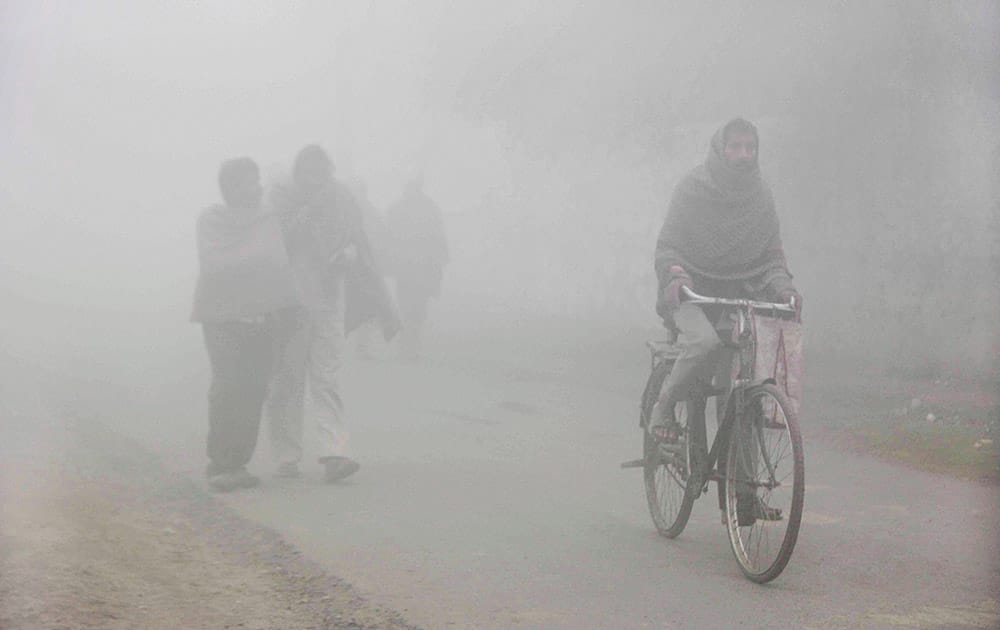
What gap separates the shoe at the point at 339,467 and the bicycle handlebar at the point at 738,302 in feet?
9.37

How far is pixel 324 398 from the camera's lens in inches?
300

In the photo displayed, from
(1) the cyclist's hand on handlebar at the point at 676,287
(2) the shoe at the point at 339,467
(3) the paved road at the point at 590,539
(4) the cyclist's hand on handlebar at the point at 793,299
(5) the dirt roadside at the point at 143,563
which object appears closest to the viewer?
(5) the dirt roadside at the point at 143,563

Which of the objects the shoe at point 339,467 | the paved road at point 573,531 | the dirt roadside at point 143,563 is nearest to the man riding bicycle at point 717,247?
the paved road at point 573,531

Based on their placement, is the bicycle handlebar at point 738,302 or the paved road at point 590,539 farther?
the bicycle handlebar at point 738,302

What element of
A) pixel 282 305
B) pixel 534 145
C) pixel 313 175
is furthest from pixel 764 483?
pixel 534 145

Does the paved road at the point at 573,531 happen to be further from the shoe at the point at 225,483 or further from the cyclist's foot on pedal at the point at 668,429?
the cyclist's foot on pedal at the point at 668,429

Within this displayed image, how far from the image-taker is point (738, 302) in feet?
17.0

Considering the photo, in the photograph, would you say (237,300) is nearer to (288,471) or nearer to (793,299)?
Result: (288,471)

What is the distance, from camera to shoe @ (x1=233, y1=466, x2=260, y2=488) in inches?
285

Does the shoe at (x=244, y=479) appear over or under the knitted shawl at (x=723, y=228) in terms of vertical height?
under

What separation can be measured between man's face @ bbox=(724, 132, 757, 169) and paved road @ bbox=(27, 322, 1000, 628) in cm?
180

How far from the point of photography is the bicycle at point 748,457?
4.70m

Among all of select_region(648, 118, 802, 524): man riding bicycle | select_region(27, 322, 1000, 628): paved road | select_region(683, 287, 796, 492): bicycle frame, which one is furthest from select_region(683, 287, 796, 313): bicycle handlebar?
select_region(27, 322, 1000, 628): paved road

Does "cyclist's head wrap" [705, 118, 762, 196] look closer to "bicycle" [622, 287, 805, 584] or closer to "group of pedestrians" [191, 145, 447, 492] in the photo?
"bicycle" [622, 287, 805, 584]
